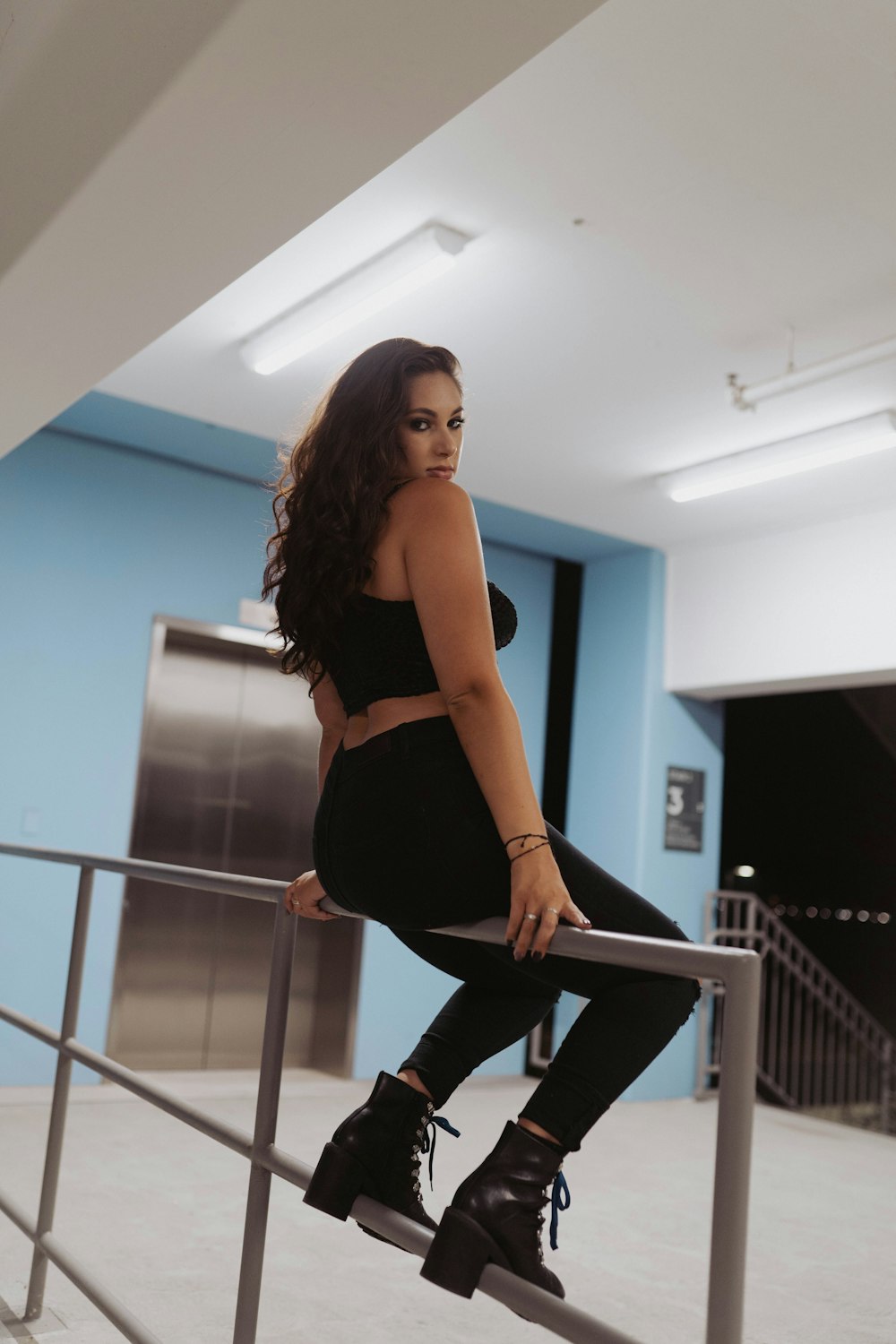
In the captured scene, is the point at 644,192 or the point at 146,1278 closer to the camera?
the point at 146,1278

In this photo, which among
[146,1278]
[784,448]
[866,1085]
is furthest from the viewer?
[866,1085]

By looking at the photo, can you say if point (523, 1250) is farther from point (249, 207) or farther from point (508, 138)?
point (508, 138)

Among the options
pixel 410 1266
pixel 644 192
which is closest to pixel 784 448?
pixel 644 192

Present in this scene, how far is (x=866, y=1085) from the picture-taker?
7.90 metres

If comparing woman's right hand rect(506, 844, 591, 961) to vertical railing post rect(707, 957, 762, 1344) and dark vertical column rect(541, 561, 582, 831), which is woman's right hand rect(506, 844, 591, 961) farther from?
dark vertical column rect(541, 561, 582, 831)

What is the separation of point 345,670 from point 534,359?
2996mm

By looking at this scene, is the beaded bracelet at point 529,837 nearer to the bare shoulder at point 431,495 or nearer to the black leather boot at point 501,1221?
the black leather boot at point 501,1221

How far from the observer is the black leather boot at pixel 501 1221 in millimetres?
1121

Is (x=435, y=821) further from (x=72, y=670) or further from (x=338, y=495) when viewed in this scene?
(x=72, y=670)

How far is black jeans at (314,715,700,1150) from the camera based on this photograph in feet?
3.88

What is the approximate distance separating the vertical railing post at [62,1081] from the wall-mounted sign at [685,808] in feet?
14.3

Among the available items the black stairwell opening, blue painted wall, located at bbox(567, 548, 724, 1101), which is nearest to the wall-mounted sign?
blue painted wall, located at bbox(567, 548, 724, 1101)

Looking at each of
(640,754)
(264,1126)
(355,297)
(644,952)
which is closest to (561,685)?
(640,754)

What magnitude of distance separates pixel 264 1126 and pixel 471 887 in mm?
569
